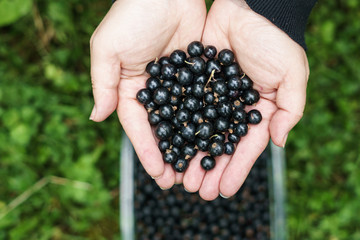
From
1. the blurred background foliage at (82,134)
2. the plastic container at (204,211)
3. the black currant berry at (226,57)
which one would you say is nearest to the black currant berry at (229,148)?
the black currant berry at (226,57)

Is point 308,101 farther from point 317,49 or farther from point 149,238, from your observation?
point 149,238

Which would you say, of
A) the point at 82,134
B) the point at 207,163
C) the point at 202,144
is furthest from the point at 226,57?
the point at 82,134

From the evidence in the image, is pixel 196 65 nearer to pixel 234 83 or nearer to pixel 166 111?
pixel 234 83

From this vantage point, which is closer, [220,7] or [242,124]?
[242,124]

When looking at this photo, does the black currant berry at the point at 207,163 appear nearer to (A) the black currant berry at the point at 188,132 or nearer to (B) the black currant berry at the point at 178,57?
(A) the black currant berry at the point at 188,132

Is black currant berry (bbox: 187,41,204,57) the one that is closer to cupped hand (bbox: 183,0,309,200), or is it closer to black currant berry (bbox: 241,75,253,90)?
cupped hand (bbox: 183,0,309,200)

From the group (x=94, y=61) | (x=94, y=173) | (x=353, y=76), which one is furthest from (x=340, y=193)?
(x=94, y=61)

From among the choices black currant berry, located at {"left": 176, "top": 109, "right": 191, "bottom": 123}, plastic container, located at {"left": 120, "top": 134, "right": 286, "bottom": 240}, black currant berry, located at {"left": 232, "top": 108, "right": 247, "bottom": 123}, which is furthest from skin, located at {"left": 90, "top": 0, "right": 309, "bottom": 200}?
plastic container, located at {"left": 120, "top": 134, "right": 286, "bottom": 240}

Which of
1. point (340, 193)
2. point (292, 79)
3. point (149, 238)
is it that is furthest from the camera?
point (340, 193)
